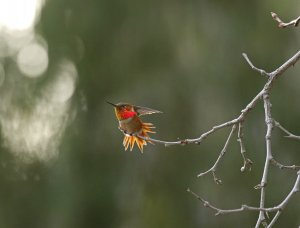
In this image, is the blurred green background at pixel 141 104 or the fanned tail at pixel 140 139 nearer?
the fanned tail at pixel 140 139

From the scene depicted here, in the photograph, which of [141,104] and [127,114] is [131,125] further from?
[141,104]

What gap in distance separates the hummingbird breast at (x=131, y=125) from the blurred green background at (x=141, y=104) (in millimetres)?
3815

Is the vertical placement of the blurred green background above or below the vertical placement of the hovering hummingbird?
above

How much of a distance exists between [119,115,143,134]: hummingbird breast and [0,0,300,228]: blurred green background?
3815 millimetres

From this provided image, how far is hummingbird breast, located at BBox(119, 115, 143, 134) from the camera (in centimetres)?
294

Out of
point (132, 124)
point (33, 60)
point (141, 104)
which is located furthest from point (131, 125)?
point (33, 60)

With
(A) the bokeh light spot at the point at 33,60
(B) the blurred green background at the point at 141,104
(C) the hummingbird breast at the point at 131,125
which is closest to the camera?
(C) the hummingbird breast at the point at 131,125

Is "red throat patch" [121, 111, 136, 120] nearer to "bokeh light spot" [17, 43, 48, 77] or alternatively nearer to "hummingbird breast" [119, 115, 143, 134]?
"hummingbird breast" [119, 115, 143, 134]

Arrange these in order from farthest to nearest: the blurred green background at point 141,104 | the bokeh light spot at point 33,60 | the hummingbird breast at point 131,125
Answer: the bokeh light spot at point 33,60 < the blurred green background at point 141,104 < the hummingbird breast at point 131,125

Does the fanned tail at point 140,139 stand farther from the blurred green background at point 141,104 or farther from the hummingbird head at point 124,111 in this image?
the blurred green background at point 141,104

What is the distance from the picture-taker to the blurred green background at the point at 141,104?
683 cm

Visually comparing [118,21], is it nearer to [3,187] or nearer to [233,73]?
[233,73]

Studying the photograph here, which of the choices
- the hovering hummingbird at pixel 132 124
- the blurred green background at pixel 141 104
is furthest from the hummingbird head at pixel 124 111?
the blurred green background at pixel 141 104

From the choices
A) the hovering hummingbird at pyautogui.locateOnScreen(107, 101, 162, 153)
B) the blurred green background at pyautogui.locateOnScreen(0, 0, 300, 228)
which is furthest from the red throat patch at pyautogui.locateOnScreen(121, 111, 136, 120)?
the blurred green background at pyautogui.locateOnScreen(0, 0, 300, 228)
